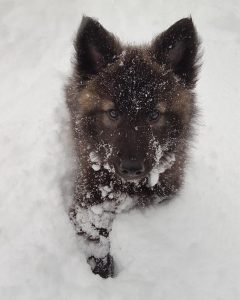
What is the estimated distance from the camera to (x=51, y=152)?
4465mm

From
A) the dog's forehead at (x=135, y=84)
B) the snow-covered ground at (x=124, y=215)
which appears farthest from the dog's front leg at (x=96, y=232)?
the dog's forehead at (x=135, y=84)

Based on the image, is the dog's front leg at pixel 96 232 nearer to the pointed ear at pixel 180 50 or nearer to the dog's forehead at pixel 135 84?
the dog's forehead at pixel 135 84

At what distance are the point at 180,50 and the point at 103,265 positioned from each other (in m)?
1.95

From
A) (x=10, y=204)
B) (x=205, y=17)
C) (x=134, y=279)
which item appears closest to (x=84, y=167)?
(x=10, y=204)

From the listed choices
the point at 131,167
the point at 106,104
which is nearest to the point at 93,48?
the point at 106,104

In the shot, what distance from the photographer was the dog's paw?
381cm

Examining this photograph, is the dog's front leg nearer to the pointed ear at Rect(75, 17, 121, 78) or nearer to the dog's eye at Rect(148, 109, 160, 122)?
the dog's eye at Rect(148, 109, 160, 122)

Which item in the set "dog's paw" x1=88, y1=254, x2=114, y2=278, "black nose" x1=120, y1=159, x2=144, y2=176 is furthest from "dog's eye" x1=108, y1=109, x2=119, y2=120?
"dog's paw" x1=88, y1=254, x2=114, y2=278

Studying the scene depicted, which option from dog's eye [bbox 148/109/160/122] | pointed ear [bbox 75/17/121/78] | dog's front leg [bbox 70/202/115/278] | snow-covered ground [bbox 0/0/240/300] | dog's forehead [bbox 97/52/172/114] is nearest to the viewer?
snow-covered ground [bbox 0/0/240/300]

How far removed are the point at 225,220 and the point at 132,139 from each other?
1198 millimetres

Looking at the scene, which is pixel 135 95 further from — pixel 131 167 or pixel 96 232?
pixel 96 232

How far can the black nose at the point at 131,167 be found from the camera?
11.3ft

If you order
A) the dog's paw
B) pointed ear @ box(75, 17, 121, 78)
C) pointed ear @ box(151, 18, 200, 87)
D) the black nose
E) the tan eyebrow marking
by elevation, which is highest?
pointed ear @ box(151, 18, 200, 87)

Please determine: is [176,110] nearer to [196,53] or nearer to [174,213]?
[196,53]
